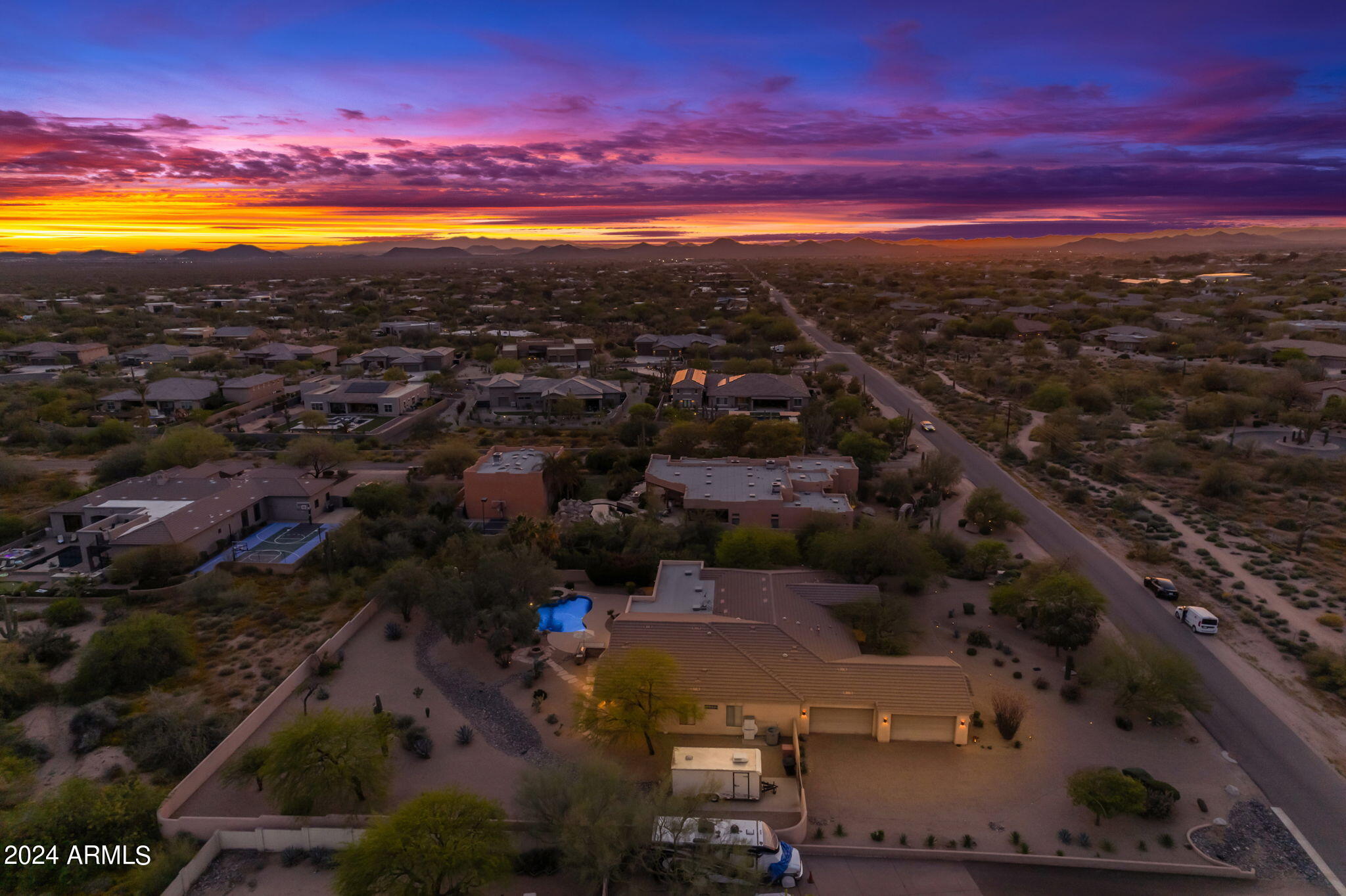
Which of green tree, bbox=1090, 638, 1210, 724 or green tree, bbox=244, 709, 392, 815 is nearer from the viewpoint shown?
green tree, bbox=244, 709, 392, 815

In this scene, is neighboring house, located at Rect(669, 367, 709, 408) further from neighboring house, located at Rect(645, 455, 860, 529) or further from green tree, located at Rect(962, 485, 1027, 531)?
green tree, located at Rect(962, 485, 1027, 531)

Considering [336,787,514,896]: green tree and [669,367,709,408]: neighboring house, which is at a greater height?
[669,367,709,408]: neighboring house

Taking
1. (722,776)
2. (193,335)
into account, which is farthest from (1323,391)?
(193,335)

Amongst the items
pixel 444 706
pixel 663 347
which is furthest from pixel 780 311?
pixel 444 706

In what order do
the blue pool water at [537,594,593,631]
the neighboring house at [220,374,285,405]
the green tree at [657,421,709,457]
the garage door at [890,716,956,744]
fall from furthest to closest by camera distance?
the neighboring house at [220,374,285,405], the green tree at [657,421,709,457], the blue pool water at [537,594,593,631], the garage door at [890,716,956,744]

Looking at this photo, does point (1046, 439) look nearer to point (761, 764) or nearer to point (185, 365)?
point (761, 764)

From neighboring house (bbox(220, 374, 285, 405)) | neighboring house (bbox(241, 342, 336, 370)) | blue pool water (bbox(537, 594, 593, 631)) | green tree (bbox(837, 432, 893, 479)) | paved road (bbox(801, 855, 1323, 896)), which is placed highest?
neighboring house (bbox(241, 342, 336, 370))

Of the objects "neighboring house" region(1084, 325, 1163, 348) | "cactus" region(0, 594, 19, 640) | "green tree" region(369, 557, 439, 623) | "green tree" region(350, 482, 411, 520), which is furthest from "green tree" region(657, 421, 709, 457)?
"neighboring house" region(1084, 325, 1163, 348)
